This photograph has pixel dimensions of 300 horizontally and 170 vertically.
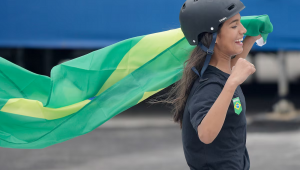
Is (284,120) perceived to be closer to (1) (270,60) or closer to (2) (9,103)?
(2) (9,103)

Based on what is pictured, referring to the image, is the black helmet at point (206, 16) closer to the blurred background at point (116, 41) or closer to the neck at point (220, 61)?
the neck at point (220, 61)

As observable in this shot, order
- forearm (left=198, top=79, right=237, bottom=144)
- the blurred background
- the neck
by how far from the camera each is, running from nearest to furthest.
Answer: forearm (left=198, top=79, right=237, bottom=144)
the neck
the blurred background


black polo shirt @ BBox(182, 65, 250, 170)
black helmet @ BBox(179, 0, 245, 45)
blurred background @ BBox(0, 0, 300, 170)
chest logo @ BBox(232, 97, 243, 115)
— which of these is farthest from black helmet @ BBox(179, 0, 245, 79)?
blurred background @ BBox(0, 0, 300, 170)

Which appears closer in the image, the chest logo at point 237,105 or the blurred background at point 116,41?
the chest logo at point 237,105

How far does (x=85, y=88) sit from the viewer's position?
2.93 m

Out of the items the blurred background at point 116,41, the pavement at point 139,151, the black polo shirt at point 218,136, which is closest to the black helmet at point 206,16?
the black polo shirt at point 218,136

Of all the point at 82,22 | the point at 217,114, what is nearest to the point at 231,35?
the point at 217,114

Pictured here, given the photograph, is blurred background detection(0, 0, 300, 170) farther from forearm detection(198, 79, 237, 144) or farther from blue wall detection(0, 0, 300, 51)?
forearm detection(198, 79, 237, 144)

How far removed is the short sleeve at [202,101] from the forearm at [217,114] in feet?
0.16

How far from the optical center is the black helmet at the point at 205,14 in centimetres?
213

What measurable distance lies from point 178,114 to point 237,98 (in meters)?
0.42

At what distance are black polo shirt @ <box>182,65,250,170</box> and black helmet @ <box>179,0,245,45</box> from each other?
0.24 metres

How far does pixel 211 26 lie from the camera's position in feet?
7.04

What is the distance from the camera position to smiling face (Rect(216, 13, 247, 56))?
7.05 ft
